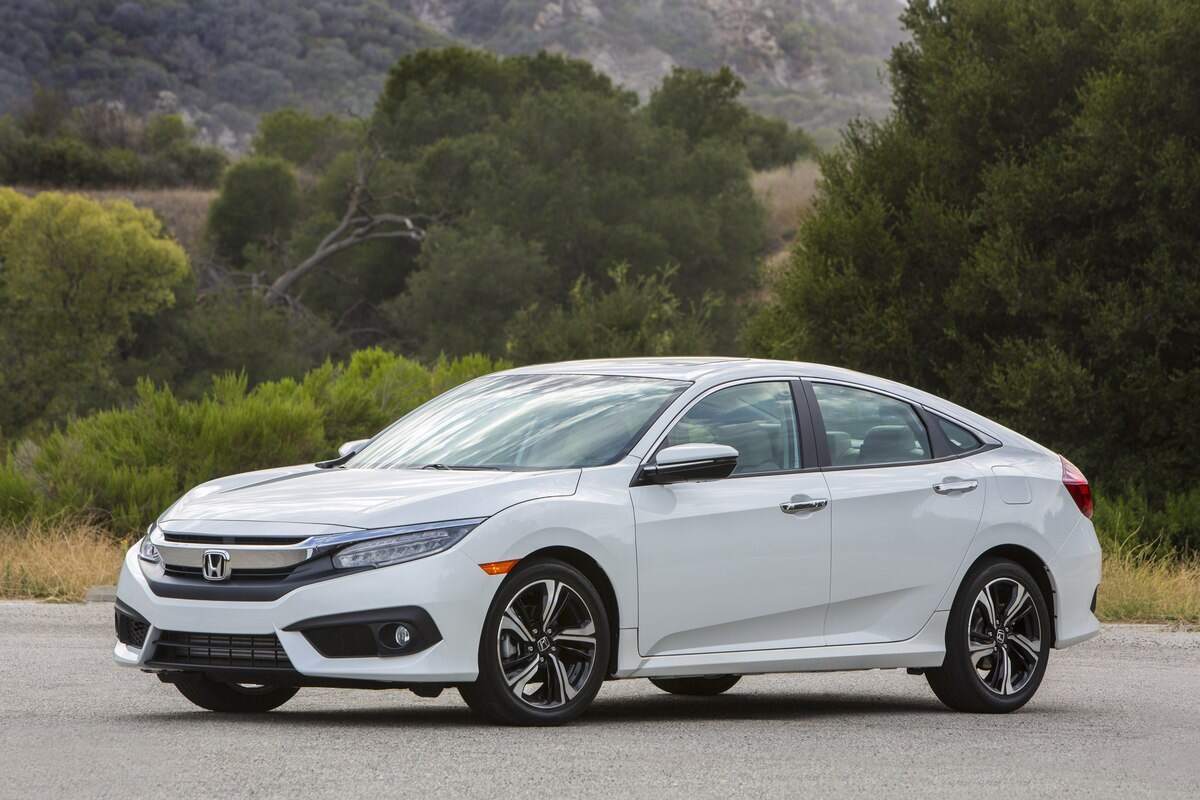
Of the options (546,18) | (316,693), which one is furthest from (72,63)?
(316,693)

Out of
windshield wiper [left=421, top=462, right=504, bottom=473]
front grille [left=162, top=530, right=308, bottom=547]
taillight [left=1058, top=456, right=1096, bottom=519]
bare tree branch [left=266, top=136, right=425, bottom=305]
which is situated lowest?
taillight [left=1058, top=456, right=1096, bottom=519]

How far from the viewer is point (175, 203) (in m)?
73.2

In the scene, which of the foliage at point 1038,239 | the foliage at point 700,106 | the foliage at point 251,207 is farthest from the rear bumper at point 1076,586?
the foliage at point 251,207

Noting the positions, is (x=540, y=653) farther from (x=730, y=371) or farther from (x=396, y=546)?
(x=730, y=371)

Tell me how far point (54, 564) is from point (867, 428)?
8.86 m

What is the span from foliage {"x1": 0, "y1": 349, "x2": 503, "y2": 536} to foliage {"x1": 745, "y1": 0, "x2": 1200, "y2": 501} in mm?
6078

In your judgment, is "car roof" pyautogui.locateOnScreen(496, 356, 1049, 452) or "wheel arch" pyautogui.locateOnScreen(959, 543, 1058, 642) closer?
"car roof" pyautogui.locateOnScreen(496, 356, 1049, 452)

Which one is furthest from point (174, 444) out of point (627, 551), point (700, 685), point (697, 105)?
point (697, 105)

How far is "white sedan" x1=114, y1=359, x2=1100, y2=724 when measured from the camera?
791 centimetres

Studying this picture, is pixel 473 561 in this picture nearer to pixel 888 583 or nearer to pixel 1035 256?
pixel 888 583

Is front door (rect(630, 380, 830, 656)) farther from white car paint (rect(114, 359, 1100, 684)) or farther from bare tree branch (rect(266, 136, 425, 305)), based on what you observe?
bare tree branch (rect(266, 136, 425, 305))

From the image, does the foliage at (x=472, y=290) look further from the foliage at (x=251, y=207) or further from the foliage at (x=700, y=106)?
the foliage at (x=251, y=207)

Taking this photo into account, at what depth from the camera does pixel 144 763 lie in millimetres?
7316

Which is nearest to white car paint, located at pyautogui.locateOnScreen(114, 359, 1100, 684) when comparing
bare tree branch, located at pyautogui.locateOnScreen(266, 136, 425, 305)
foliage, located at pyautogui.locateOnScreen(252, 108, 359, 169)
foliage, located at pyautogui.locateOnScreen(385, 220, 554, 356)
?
foliage, located at pyautogui.locateOnScreen(385, 220, 554, 356)
